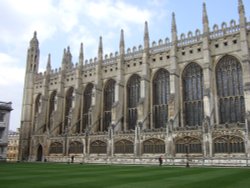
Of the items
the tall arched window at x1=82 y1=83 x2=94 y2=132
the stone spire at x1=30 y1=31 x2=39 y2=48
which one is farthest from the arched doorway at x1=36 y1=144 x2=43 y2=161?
the stone spire at x1=30 y1=31 x2=39 y2=48

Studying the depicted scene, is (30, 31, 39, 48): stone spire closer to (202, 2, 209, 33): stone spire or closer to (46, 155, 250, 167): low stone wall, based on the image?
(46, 155, 250, 167): low stone wall

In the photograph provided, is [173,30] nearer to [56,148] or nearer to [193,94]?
[193,94]

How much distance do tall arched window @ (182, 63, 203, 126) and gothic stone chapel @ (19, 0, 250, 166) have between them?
160 millimetres

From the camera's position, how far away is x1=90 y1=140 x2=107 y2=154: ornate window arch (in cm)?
4756

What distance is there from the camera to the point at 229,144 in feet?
116

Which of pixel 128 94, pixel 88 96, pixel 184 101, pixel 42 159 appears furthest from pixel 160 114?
pixel 42 159

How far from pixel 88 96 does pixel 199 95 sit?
81.1ft

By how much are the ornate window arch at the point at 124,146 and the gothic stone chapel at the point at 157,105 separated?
0.16 meters

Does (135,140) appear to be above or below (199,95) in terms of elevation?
below

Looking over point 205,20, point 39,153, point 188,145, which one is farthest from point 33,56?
point 188,145

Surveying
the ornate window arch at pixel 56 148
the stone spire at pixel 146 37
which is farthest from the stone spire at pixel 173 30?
the ornate window arch at pixel 56 148

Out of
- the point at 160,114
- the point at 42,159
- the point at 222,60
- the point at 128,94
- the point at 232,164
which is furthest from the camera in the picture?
the point at 42,159

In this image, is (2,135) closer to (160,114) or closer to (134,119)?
(134,119)

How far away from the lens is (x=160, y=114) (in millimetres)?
47125
